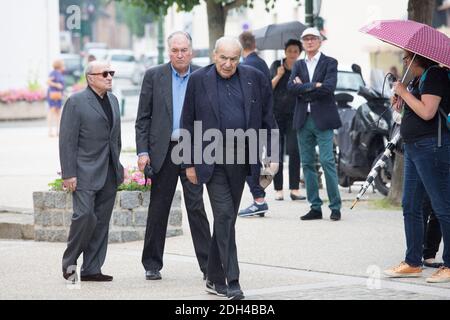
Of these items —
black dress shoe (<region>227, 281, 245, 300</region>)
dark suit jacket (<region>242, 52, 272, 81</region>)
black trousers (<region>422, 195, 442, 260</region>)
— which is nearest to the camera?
black dress shoe (<region>227, 281, 245, 300</region>)

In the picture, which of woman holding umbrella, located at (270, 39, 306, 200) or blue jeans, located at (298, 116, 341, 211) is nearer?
blue jeans, located at (298, 116, 341, 211)

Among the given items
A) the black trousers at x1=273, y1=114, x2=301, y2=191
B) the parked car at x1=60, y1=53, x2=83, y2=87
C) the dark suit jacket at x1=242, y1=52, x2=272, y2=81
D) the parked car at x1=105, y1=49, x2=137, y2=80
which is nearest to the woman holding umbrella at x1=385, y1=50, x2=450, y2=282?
the dark suit jacket at x1=242, y1=52, x2=272, y2=81

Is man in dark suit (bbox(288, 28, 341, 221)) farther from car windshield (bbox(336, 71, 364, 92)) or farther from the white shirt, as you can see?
car windshield (bbox(336, 71, 364, 92))

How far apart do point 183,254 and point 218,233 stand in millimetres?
2193

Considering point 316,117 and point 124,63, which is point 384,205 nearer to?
point 316,117

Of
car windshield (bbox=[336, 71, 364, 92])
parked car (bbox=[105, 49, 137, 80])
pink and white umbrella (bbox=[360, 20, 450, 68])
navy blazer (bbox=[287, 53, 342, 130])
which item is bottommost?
parked car (bbox=[105, 49, 137, 80])

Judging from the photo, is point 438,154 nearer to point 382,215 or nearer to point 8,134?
point 382,215

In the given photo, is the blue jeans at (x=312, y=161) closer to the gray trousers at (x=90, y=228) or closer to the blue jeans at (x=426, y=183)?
the blue jeans at (x=426, y=183)

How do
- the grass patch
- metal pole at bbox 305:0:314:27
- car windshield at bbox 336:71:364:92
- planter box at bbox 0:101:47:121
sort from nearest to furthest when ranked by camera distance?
the grass patch < metal pole at bbox 305:0:314:27 < car windshield at bbox 336:71:364:92 < planter box at bbox 0:101:47:121

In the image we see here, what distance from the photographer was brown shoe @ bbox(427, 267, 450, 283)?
932 cm

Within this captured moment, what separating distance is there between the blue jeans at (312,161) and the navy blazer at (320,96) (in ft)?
0.27

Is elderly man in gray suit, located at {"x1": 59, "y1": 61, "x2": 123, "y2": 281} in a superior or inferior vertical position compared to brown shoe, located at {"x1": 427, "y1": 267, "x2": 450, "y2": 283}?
superior

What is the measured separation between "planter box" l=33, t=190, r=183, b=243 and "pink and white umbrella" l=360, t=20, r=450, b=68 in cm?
318

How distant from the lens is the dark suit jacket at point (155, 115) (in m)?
9.57
